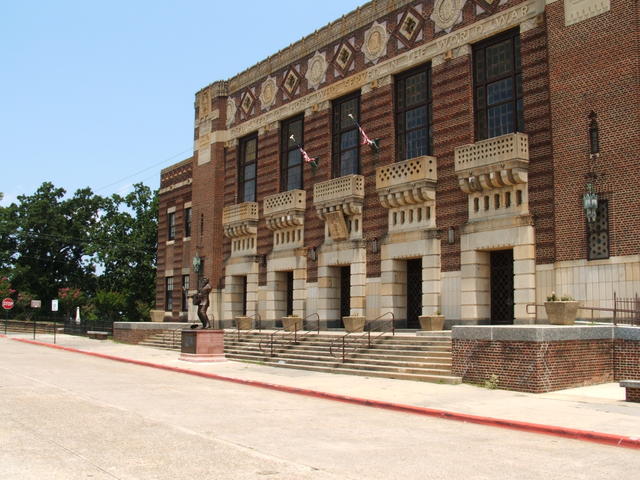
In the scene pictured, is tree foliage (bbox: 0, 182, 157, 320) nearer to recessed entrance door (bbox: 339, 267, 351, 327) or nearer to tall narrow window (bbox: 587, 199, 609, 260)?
recessed entrance door (bbox: 339, 267, 351, 327)

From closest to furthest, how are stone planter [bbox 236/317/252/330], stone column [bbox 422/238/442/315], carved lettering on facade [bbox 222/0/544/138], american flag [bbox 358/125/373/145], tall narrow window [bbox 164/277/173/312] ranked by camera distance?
1. carved lettering on facade [bbox 222/0/544/138]
2. stone column [bbox 422/238/442/315]
3. american flag [bbox 358/125/373/145]
4. stone planter [bbox 236/317/252/330]
5. tall narrow window [bbox 164/277/173/312]

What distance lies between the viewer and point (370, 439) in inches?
451

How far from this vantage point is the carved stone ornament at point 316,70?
33.2 meters

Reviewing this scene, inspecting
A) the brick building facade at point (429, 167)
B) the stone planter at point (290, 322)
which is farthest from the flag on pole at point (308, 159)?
the stone planter at point (290, 322)

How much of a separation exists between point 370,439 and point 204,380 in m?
11.8

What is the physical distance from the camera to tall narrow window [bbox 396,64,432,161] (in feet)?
92.1

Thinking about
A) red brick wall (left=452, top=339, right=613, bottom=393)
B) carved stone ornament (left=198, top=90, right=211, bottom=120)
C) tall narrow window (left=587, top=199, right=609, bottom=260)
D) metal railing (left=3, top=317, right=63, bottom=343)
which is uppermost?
carved stone ornament (left=198, top=90, right=211, bottom=120)

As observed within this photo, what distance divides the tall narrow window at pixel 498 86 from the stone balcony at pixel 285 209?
10324 millimetres

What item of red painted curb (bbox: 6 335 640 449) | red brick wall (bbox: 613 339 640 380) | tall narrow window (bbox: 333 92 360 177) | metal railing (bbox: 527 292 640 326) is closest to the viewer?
red painted curb (bbox: 6 335 640 449)

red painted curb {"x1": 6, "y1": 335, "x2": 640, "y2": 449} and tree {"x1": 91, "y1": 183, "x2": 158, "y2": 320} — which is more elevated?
tree {"x1": 91, "y1": 183, "x2": 158, "y2": 320}

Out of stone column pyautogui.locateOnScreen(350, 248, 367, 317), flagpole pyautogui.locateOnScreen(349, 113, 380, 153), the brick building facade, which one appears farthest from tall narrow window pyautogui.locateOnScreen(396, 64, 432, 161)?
stone column pyautogui.locateOnScreen(350, 248, 367, 317)

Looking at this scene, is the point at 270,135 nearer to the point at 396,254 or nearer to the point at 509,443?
the point at 396,254

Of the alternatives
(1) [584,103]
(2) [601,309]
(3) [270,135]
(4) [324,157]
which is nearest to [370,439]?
(2) [601,309]

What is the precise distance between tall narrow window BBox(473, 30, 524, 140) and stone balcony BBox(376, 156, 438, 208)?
228 centimetres
